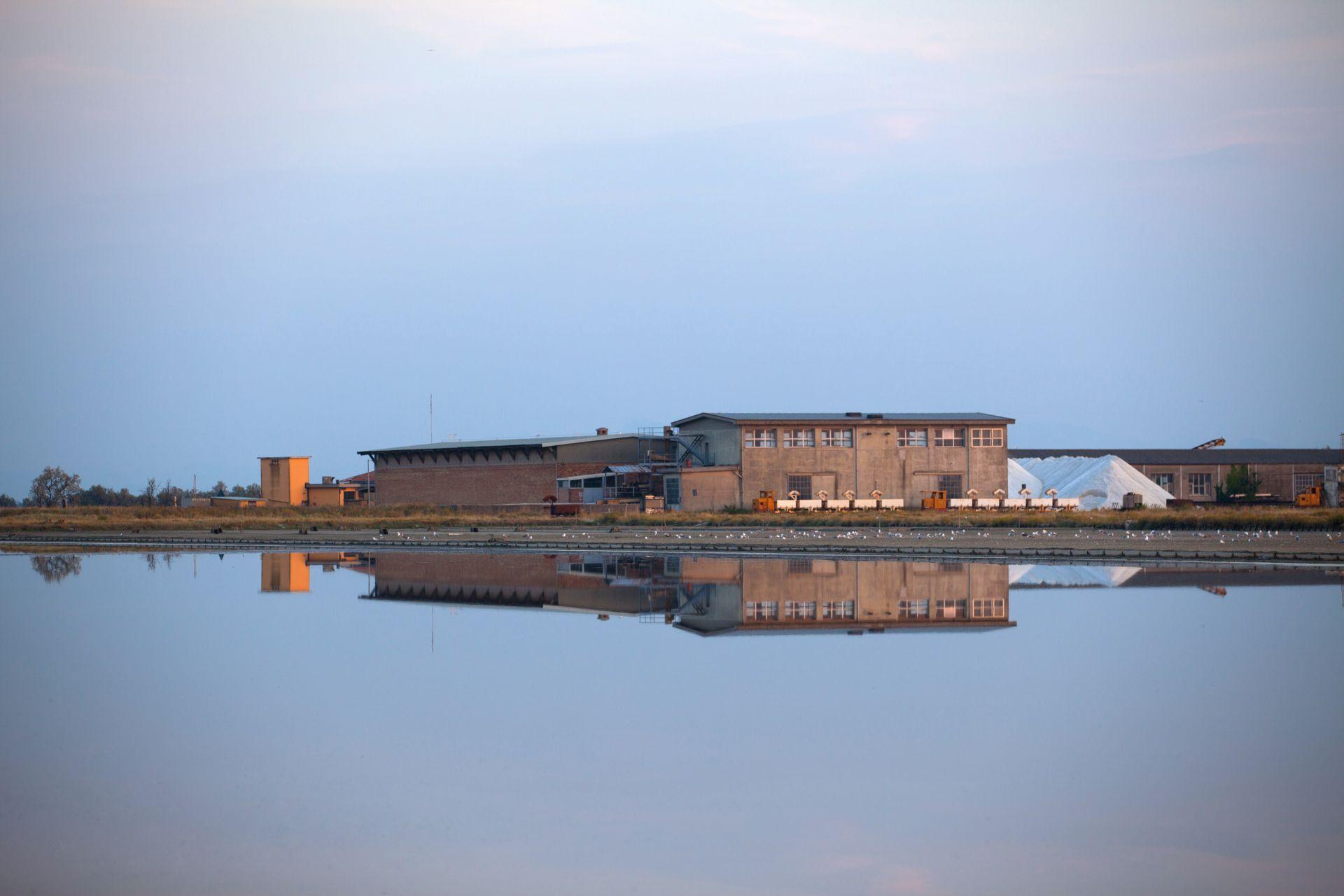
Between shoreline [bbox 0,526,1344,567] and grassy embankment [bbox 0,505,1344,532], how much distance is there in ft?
8.12

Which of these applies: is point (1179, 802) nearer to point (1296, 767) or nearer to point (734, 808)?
point (1296, 767)

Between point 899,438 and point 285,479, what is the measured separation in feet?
132

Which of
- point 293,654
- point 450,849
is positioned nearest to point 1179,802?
point 450,849

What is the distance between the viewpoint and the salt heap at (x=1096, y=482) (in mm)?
76125

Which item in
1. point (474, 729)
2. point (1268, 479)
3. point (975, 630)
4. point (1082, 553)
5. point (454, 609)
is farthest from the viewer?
point (1268, 479)

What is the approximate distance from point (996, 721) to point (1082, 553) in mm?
24127

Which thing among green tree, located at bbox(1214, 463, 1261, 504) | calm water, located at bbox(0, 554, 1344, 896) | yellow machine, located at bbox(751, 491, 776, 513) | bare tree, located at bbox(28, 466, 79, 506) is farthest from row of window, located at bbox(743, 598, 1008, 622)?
bare tree, located at bbox(28, 466, 79, 506)

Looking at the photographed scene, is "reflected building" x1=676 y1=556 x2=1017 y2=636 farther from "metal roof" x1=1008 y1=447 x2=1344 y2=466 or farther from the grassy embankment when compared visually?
"metal roof" x1=1008 y1=447 x2=1344 y2=466

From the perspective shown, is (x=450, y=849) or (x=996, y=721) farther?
(x=996, y=721)

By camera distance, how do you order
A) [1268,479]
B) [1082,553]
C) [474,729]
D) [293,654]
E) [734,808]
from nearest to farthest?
[734,808] < [474,729] < [293,654] < [1082,553] < [1268,479]

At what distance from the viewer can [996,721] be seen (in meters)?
13.8

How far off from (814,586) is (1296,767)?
57.1 ft

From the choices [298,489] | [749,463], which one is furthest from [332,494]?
[749,463]

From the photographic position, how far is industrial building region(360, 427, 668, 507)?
72.8m
